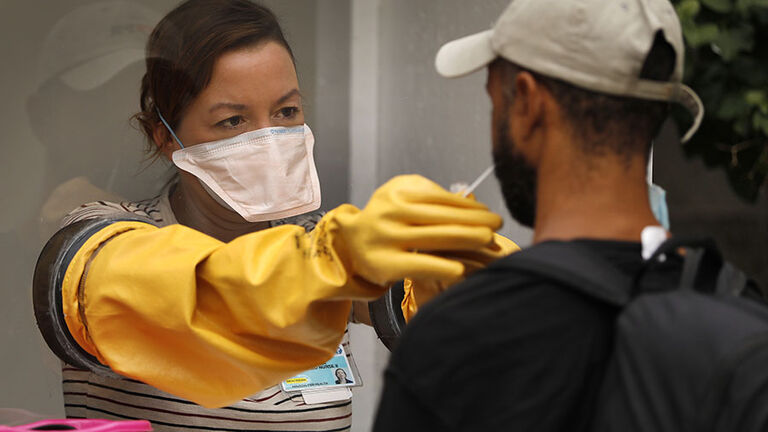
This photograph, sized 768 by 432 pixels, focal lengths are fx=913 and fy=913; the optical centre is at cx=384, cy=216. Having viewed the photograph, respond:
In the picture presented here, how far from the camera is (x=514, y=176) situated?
1365 mm

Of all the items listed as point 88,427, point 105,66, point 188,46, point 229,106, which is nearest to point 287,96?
point 229,106

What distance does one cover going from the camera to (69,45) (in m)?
2.39

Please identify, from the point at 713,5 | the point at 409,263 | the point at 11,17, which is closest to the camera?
the point at 409,263

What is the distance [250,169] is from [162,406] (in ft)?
1.98

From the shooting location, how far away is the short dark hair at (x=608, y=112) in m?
1.29

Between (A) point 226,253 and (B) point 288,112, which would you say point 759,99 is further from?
(B) point 288,112

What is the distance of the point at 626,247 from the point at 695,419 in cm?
28

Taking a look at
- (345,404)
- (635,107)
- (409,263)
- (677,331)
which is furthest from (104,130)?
(677,331)

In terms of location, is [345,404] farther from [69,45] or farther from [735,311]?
[735,311]

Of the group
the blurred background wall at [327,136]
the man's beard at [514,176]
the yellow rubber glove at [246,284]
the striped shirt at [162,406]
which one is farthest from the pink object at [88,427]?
the man's beard at [514,176]

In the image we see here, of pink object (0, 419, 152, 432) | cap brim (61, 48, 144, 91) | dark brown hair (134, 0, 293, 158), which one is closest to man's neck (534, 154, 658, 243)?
pink object (0, 419, 152, 432)

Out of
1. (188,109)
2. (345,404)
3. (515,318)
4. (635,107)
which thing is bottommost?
(345,404)

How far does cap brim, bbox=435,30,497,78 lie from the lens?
1.39m

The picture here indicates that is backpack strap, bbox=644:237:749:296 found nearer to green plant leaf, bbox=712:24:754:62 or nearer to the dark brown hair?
green plant leaf, bbox=712:24:754:62
